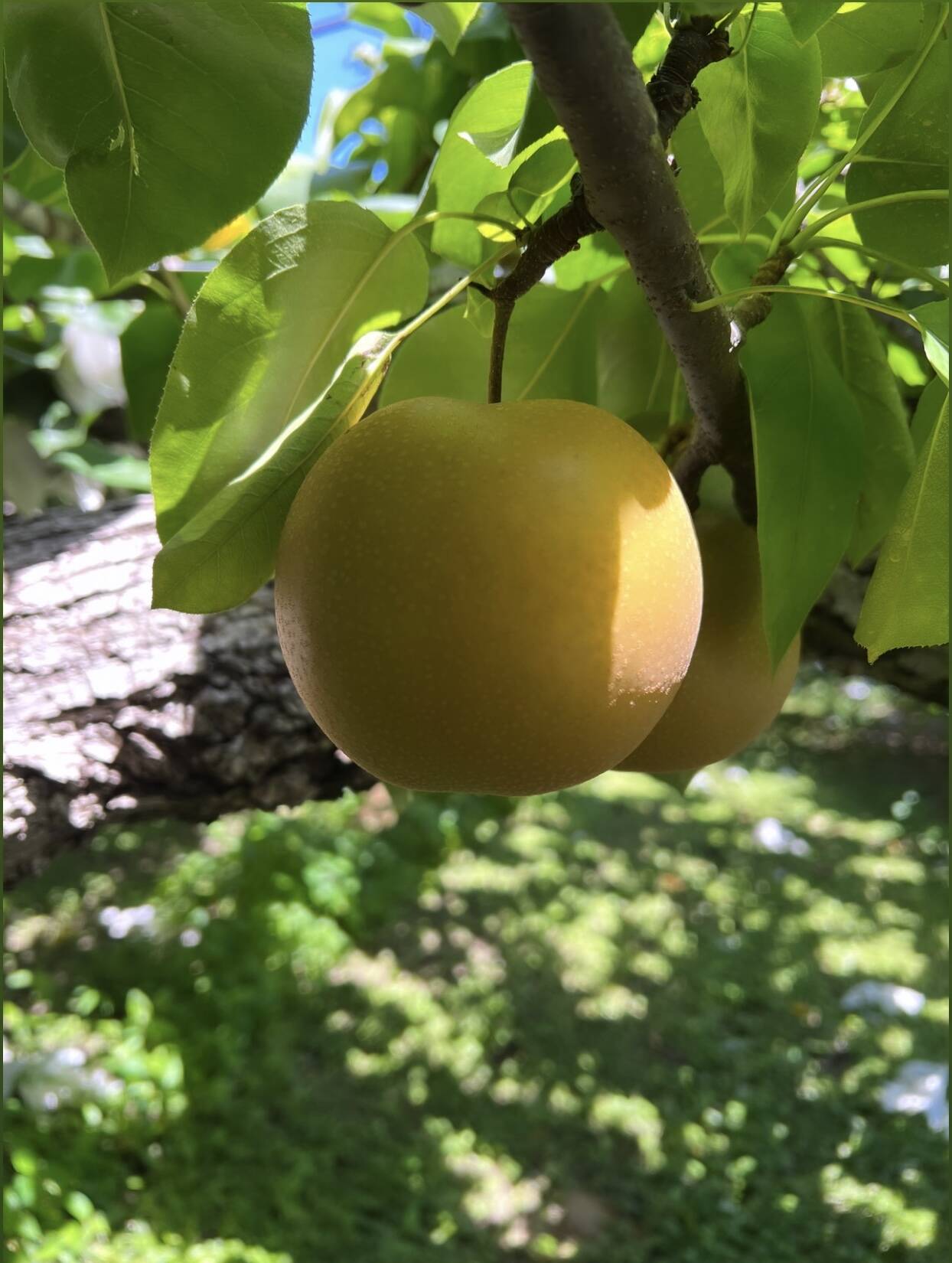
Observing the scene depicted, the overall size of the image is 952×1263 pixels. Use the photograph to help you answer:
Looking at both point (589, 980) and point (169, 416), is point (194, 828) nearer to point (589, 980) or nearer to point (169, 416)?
point (589, 980)

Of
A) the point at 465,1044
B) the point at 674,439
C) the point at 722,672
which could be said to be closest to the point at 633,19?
the point at 674,439

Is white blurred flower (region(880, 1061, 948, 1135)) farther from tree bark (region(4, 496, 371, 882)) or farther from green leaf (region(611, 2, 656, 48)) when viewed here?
green leaf (region(611, 2, 656, 48))

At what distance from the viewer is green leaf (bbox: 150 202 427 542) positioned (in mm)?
360

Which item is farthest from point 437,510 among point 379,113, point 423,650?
point 379,113

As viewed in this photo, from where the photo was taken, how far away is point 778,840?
333cm

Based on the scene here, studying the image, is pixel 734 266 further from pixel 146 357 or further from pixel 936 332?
pixel 146 357

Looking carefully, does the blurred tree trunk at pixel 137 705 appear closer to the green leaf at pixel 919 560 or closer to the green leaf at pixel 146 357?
the green leaf at pixel 146 357

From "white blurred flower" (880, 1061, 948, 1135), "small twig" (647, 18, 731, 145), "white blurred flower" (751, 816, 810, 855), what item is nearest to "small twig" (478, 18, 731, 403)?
"small twig" (647, 18, 731, 145)

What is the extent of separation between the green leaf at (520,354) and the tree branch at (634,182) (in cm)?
9

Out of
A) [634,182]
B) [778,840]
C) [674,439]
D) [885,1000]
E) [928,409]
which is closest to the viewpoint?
[634,182]

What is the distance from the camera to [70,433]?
124 centimetres

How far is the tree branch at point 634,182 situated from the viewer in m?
0.25

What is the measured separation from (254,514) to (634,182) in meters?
0.18

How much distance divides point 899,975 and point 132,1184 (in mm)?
1885
